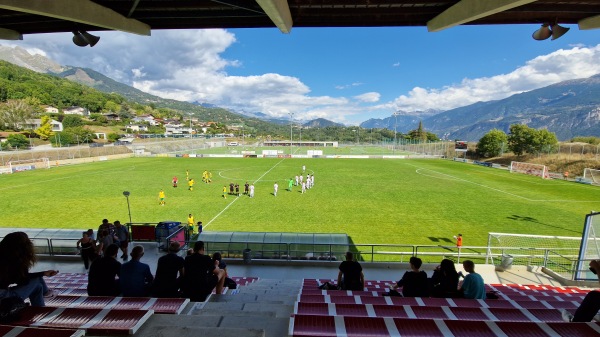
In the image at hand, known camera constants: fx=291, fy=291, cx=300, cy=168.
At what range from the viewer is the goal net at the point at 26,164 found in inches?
1666

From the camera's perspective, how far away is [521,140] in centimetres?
6050

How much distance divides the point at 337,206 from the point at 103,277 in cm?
1879

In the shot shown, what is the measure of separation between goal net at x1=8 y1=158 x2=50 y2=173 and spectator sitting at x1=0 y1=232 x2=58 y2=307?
53.4 metres

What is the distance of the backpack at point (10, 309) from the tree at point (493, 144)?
78734 mm

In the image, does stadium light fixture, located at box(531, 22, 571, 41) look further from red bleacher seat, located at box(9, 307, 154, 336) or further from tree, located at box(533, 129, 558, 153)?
tree, located at box(533, 129, 558, 153)

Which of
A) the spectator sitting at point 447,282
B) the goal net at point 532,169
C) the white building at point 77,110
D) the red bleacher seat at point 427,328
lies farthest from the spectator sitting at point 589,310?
the white building at point 77,110

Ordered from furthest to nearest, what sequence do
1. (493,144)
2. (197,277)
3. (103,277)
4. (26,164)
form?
(493,144), (26,164), (197,277), (103,277)

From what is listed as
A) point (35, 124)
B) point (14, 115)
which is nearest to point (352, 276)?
point (14, 115)

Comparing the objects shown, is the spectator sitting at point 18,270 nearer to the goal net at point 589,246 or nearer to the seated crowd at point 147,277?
the seated crowd at point 147,277

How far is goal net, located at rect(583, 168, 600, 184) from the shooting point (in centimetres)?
3687

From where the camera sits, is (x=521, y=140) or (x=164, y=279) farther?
(x=521, y=140)

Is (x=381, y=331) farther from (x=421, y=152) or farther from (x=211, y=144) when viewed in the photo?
(x=211, y=144)

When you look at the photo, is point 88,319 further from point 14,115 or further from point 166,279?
point 14,115

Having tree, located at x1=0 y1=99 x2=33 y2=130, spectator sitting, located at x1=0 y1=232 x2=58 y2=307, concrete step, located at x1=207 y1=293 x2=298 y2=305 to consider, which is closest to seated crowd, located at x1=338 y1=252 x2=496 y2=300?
concrete step, located at x1=207 y1=293 x2=298 y2=305
